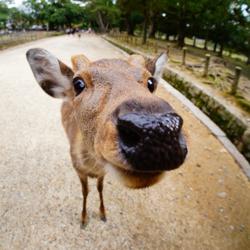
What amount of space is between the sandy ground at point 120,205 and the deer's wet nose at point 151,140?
1.99 m

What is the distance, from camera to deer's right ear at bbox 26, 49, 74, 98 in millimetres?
2441

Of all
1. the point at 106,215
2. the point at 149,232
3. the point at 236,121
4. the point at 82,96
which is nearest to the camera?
the point at 82,96

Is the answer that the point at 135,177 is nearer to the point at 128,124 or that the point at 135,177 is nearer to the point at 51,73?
the point at 128,124

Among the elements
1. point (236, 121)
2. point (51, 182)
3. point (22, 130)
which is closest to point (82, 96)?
point (51, 182)

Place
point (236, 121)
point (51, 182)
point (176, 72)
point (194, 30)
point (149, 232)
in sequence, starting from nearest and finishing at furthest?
point (149, 232)
point (51, 182)
point (236, 121)
point (176, 72)
point (194, 30)

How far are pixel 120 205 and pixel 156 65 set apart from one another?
6.36 ft

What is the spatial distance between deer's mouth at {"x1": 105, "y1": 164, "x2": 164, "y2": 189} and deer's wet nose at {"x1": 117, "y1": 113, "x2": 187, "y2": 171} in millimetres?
97

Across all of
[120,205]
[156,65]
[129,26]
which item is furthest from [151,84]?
[129,26]

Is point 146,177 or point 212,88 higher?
point 146,177

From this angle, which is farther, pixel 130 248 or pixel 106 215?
pixel 106 215

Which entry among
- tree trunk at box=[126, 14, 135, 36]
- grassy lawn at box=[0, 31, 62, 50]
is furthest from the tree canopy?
grassy lawn at box=[0, 31, 62, 50]

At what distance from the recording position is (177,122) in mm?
1484

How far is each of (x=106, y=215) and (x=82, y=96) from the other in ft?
6.23

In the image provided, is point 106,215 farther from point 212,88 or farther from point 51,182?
point 212,88
